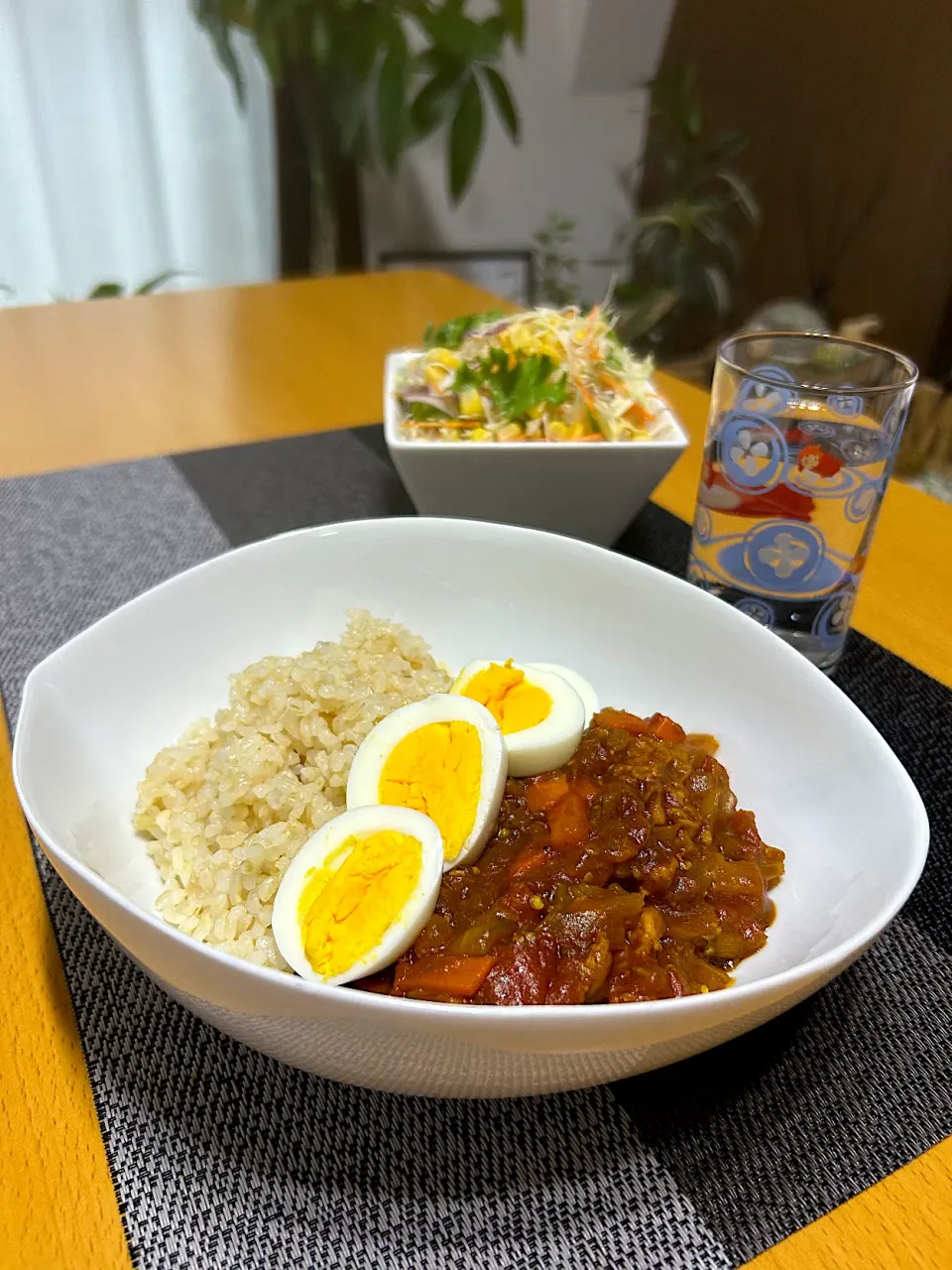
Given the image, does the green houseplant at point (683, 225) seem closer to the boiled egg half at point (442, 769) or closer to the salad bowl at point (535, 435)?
the salad bowl at point (535, 435)

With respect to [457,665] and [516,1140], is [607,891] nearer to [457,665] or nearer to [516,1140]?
[516,1140]

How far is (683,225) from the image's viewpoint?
438cm

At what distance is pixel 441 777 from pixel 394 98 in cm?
395

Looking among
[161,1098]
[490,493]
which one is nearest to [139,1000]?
[161,1098]

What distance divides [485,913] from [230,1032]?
0.84 ft

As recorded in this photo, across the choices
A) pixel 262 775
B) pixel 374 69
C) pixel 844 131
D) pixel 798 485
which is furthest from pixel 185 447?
pixel 844 131

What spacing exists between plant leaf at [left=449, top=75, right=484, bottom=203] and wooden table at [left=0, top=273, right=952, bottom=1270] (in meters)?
1.51

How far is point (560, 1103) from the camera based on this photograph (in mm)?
797

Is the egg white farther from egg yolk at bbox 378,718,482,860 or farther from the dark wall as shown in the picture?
the dark wall

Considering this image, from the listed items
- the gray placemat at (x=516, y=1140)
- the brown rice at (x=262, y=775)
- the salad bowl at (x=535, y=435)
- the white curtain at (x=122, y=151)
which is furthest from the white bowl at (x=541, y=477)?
the white curtain at (x=122, y=151)

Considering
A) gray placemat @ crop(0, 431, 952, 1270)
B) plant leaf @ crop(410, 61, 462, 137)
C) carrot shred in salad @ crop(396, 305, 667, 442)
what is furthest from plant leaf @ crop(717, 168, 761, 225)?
gray placemat @ crop(0, 431, 952, 1270)

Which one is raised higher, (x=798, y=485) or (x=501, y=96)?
(x=501, y=96)

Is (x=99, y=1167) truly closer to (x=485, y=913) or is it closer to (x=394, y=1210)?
(x=394, y=1210)

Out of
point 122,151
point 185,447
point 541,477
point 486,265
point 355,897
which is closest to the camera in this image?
point 355,897
